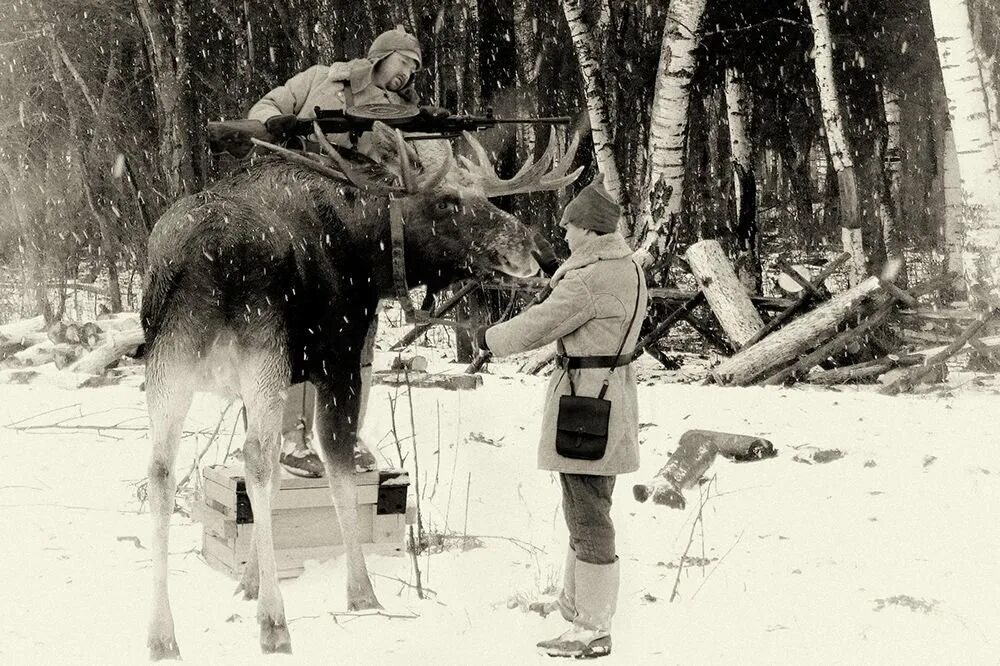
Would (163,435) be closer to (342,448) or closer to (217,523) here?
(342,448)

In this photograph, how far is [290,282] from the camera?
514 centimetres

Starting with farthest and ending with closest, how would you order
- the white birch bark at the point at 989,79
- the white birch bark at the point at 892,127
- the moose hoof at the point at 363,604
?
the white birch bark at the point at 892,127 < the white birch bark at the point at 989,79 < the moose hoof at the point at 363,604

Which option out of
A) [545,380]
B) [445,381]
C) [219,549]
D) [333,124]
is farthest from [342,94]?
[545,380]

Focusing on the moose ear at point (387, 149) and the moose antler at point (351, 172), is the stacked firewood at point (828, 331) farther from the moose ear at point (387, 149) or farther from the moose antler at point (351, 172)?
the moose antler at point (351, 172)

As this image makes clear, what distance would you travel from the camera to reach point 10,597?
18.0ft

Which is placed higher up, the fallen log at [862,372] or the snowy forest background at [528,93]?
the snowy forest background at [528,93]

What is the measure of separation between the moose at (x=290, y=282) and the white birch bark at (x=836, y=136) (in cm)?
866

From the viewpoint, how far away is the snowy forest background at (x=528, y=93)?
12.3 m

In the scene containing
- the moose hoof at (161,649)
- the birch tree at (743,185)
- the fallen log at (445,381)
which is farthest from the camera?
the birch tree at (743,185)

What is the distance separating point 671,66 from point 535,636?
8.68 meters

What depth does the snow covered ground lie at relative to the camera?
4.85 m

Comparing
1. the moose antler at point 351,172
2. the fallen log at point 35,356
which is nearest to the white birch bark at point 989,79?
the moose antler at point 351,172

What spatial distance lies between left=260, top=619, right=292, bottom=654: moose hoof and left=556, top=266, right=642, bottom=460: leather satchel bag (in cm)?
151

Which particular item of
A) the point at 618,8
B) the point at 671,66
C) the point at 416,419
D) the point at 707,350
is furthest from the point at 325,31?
the point at 416,419
